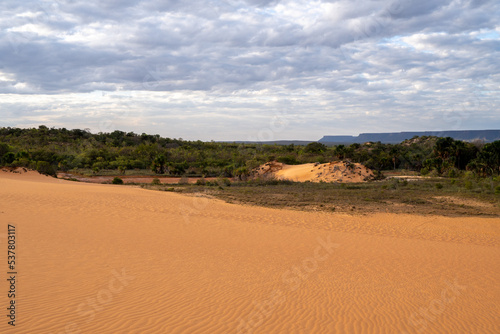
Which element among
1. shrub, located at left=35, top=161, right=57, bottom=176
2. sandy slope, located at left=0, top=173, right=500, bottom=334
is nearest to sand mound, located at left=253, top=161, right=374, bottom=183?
sandy slope, located at left=0, top=173, right=500, bottom=334

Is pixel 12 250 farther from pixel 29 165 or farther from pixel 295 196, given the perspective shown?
pixel 29 165

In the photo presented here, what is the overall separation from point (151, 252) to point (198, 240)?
264 centimetres

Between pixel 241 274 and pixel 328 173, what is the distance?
3275 cm

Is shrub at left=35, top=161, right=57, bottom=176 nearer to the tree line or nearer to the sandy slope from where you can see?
the tree line

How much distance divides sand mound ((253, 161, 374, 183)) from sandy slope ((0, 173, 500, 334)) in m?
20.9

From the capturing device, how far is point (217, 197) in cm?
2608

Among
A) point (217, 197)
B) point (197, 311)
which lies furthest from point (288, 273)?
point (217, 197)

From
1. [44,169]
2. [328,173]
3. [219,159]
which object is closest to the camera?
[44,169]

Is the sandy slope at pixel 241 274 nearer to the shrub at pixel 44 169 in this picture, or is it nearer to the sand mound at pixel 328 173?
the shrub at pixel 44 169

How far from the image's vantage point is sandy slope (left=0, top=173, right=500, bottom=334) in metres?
5.89

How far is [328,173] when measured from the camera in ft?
132

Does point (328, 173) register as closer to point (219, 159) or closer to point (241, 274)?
point (219, 159)

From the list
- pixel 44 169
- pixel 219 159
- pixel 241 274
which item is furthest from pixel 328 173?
pixel 241 274

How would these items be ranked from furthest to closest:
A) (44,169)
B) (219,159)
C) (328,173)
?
(219,159), (328,173), (44,169)
